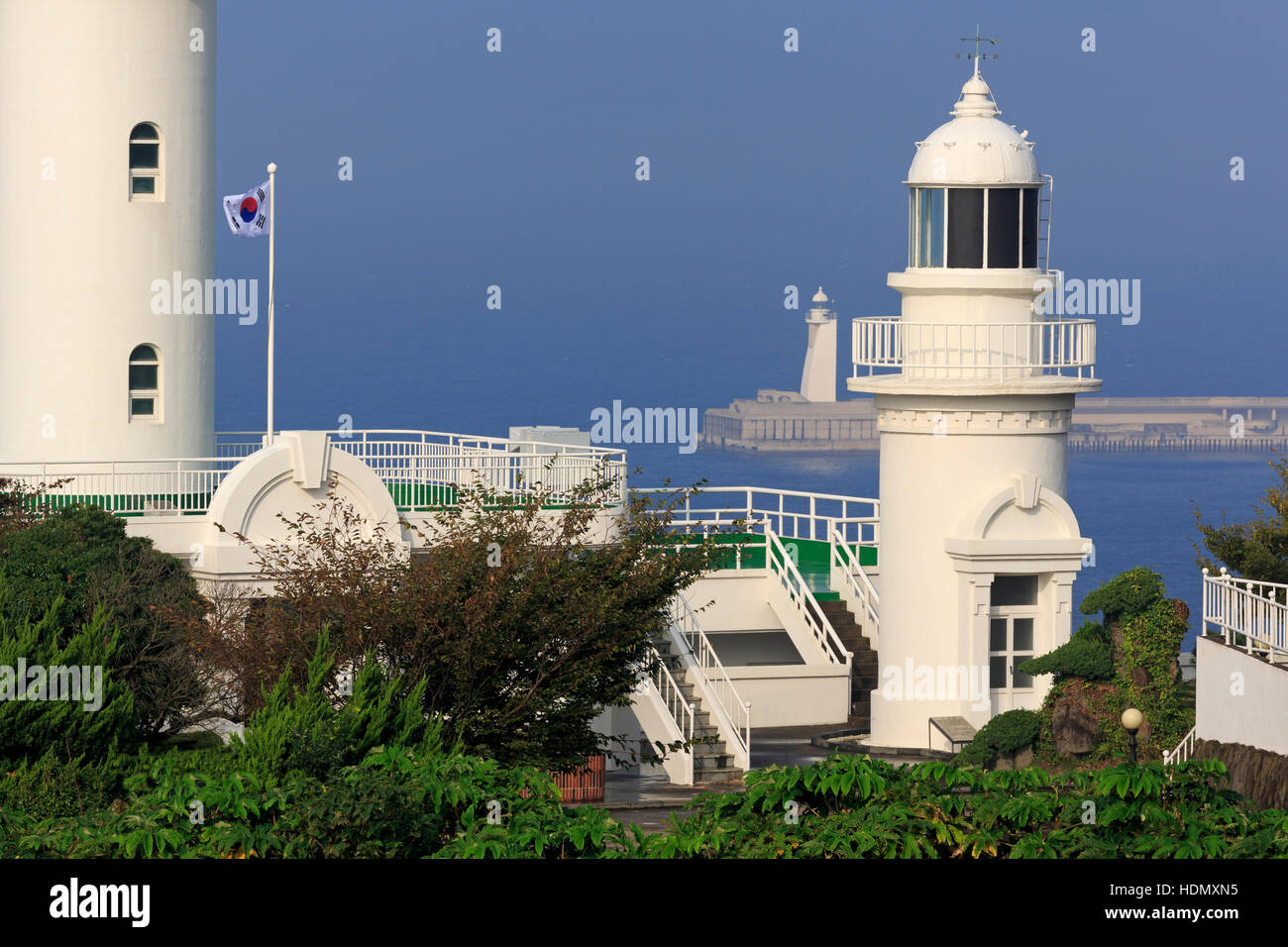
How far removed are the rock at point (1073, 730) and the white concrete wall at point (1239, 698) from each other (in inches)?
78.0

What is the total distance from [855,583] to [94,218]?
11879 mm

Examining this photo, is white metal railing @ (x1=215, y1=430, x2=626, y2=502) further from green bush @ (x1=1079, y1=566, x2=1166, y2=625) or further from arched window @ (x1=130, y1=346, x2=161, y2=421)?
green bush @ (x1=1079, y1=566, x2=1166, y2=625)

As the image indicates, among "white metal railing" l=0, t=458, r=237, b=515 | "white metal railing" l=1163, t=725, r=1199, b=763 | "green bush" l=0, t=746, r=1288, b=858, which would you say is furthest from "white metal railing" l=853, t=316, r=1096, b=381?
"green bush" l=0, t=746, r=1288, b=858

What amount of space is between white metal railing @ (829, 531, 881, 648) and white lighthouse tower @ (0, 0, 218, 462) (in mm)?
9894

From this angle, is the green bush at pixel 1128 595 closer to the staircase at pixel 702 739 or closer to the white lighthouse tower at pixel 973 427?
the white lighthouse tower at pixel 973 427

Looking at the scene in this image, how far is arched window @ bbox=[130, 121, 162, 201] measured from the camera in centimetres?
3472

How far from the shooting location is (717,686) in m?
Result: 33.0

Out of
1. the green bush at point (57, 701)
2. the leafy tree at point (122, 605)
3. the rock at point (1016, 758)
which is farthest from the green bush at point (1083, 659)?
the green bush at point (57, 701)

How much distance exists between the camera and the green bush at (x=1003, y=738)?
96.9 feet

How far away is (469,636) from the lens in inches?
944

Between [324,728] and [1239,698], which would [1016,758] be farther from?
[324,728]

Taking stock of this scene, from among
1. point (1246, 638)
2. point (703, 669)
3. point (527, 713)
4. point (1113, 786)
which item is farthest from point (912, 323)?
point (1113, 786)

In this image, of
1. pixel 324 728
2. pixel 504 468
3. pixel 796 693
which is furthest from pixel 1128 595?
pixel 324 728
